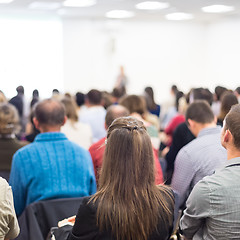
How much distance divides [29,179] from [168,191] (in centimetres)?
111

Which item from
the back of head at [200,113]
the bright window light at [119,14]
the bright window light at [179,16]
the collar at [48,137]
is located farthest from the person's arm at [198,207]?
the bright window light at [179,16]

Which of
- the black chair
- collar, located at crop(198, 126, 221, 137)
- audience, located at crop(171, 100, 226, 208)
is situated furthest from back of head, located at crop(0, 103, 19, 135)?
collar, located at crop(198, 126, 221, 137)

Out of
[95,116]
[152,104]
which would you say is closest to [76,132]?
[95,116]

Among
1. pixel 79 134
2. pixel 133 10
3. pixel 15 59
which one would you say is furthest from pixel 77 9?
pixel 79 134

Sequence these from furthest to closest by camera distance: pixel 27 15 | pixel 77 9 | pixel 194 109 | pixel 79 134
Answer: pixel 27 15 → pixel 77 9 → pixel 79 134 → pixel 194 109

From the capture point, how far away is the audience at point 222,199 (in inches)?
64.3

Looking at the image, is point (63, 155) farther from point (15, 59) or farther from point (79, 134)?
point (15, 59)

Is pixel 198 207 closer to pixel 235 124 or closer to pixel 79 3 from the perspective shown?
Result: pixel 235 124

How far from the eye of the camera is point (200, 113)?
3.24 meters

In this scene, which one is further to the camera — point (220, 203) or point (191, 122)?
point (191, 122)

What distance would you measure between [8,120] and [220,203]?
204 centimetres

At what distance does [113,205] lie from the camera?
159 cm

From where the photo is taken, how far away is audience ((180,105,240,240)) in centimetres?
163

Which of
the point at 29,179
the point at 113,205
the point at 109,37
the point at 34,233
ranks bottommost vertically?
the point at 34,233
